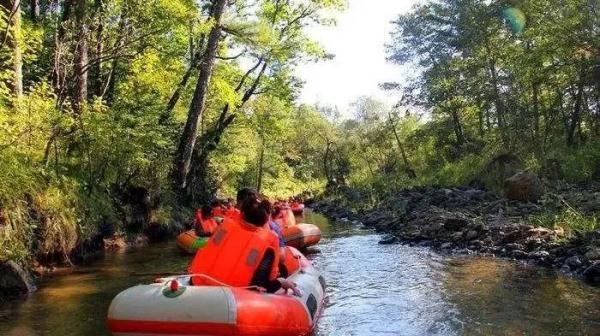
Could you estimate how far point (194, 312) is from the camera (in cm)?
520

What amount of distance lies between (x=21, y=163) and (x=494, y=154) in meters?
16.7

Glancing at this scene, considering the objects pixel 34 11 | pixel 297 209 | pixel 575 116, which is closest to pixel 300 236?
pixel 34 11

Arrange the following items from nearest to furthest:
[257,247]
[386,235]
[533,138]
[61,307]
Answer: [257,247]
[61,307]
[386,235]
[533,138]

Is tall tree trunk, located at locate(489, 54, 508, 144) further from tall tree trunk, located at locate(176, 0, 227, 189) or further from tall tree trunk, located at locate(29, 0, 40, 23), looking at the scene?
tall tree trunk, located at locate(29, 0, 40, 23)

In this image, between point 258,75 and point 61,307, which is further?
point 258,75

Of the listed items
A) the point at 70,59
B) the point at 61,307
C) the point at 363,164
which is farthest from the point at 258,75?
the point at 363,164

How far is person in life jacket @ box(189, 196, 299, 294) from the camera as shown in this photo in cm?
568

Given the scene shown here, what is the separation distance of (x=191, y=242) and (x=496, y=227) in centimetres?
658

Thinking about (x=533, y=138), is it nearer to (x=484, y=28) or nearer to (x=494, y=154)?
(x=494, y=154)

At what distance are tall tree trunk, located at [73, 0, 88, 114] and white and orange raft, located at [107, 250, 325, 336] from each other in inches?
309

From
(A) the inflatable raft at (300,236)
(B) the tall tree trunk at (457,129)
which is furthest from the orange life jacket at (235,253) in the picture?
(B) the tall tree trunk at (457,129)

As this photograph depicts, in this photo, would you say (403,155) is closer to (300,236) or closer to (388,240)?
(388,240)

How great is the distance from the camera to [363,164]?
4059cm

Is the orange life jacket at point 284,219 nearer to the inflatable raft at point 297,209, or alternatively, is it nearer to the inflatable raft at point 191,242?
the inflatable raft at point 191,242
